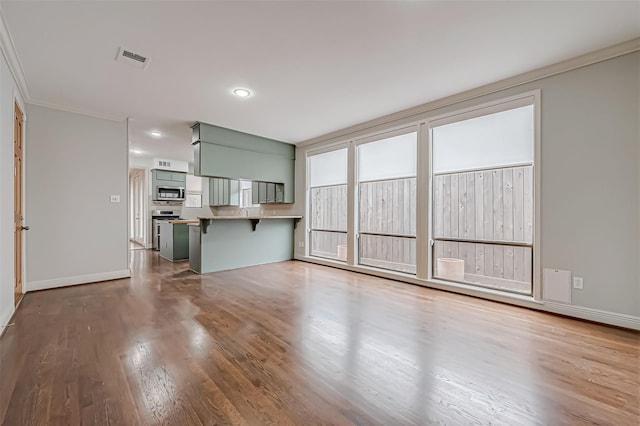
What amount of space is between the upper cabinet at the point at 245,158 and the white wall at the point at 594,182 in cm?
423

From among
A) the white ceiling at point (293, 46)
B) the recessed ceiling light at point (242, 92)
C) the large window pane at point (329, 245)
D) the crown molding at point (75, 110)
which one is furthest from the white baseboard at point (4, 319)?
the large window pane at point (329, 245)

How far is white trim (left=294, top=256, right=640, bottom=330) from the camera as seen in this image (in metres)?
2.44

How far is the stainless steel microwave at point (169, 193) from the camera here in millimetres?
7841

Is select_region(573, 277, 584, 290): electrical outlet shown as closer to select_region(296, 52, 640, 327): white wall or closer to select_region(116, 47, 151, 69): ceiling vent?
select_region(296, 52, 640, 327): white wall

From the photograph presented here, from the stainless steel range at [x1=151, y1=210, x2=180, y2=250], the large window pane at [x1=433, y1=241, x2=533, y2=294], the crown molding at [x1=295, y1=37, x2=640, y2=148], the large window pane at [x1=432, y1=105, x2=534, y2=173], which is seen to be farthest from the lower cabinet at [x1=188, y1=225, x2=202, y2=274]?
the large window pane at [x1=432, y1=105, x2=534, y2=173]

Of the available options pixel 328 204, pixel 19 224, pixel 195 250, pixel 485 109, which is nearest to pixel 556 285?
pixel 485 109

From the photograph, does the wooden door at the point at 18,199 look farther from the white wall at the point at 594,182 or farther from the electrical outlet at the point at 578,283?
the electrical outlet at the point at 578,283

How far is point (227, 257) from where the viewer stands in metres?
4.96

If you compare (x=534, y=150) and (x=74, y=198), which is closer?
(x=534, y=150)

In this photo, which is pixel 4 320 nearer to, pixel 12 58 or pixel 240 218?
pixel 12 58

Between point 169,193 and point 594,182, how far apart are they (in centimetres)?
895

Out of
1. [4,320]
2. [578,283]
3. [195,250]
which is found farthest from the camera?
[195,250]

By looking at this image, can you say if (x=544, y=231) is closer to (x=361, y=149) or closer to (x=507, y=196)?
(x=507, y=196)

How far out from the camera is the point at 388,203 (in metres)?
4.65
